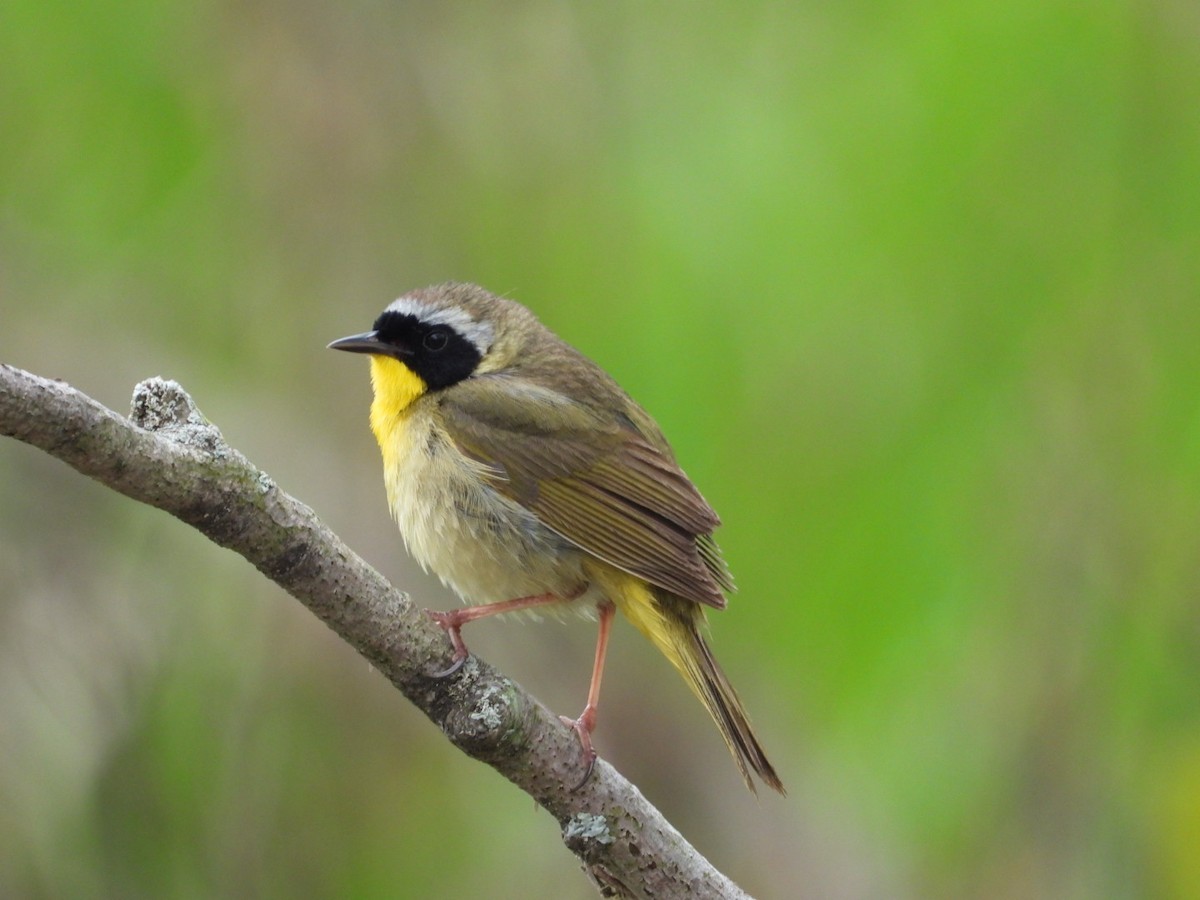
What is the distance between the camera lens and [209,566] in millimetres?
5078

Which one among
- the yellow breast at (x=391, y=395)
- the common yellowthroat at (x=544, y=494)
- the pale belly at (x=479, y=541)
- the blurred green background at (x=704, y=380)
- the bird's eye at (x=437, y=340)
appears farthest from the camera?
the blurred green background at (x=704, y=380)

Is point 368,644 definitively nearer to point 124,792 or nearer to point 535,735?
point 535,735

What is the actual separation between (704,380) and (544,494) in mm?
2001

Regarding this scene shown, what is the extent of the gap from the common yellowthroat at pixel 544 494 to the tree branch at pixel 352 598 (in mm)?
654

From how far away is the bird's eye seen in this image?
451 cm

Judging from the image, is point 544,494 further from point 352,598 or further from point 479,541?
point 352,598

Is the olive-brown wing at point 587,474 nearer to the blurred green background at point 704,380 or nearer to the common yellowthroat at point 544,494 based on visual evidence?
the common yellowthroat at point 544,494

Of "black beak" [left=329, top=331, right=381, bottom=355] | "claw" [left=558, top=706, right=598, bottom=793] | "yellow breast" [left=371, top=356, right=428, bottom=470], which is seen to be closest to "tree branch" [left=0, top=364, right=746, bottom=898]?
"claw" [left=558, top=706, right=598, bottom=793]

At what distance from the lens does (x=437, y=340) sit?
452cm

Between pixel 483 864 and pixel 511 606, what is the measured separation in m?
1.87

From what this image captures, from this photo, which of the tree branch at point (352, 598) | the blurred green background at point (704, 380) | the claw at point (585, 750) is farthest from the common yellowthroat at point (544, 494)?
the blurred green background at point (704, 380)

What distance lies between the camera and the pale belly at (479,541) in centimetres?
400

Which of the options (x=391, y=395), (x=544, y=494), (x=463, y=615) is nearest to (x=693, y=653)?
(x=544, y=494)

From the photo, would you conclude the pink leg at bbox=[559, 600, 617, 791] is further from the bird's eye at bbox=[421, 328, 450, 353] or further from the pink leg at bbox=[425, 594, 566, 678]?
the bird's eye at bbox=[421, 328, 450, 353]
